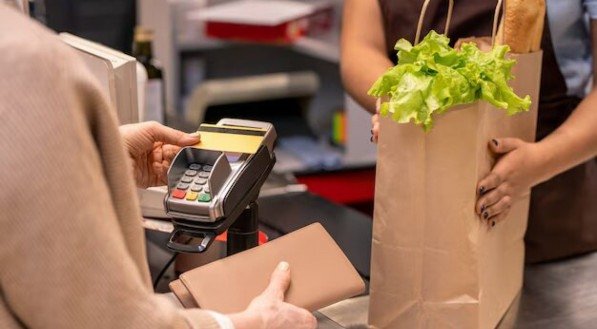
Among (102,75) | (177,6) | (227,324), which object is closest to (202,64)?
(177,6)

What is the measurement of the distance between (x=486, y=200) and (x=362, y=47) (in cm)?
58

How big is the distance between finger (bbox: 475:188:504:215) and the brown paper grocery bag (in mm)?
15

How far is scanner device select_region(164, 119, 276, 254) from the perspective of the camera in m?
1.24

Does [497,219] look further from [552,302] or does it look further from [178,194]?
[178,194]

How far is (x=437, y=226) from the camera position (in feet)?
4.16

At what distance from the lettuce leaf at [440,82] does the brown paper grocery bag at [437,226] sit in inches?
0.9

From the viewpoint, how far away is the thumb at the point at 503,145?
130 centimetres

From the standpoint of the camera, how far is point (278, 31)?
3482 mm

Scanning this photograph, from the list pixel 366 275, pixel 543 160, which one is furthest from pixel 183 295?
pixel 543 160

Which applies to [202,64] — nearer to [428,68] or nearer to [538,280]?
[538,280]

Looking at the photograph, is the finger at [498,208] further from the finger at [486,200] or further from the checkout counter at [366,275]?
the checkout counter at [366,275]

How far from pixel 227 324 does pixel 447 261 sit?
0.38 meters

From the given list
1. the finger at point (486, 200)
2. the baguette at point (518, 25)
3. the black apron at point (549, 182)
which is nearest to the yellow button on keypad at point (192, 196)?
the finger at point (486, 200)

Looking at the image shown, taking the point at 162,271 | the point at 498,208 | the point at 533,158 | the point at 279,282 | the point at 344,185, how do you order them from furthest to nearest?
the point at 344,185, the point at 162,271, the point at 533,158, the point at 498,208, the point at 279,282
